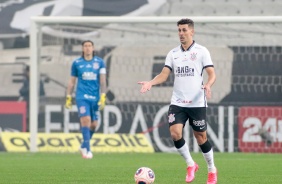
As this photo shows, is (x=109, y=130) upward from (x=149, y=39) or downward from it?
downward

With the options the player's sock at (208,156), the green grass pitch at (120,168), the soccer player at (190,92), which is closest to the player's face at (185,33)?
the soccer player at (190,92)

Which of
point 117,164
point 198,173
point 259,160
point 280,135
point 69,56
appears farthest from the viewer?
point 69,56

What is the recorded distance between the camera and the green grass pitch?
11.2 meters

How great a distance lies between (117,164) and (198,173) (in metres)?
2.24

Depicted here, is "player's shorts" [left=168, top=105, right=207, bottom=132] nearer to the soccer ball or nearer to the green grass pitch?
the green grass pitch

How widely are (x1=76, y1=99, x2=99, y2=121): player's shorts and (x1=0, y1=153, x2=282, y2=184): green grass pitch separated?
32.1 inches

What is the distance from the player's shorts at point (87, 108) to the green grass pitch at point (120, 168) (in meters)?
0.81

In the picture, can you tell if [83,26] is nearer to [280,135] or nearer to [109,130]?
[109,130]

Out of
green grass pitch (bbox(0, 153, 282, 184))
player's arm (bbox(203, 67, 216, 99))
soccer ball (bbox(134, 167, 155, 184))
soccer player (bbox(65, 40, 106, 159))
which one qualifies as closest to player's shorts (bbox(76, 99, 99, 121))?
soccer player (bbox(65, 40, 106, 159))

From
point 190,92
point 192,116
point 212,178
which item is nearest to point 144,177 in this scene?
point 212,178

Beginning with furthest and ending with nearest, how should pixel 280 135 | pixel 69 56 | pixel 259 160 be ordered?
1. pixel 69 56
2. pixel 280 135
3. pixel 259 160

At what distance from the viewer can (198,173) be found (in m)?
12.4

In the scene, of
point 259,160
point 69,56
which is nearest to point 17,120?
point 69,56

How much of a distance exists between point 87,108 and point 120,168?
3.19 metres
